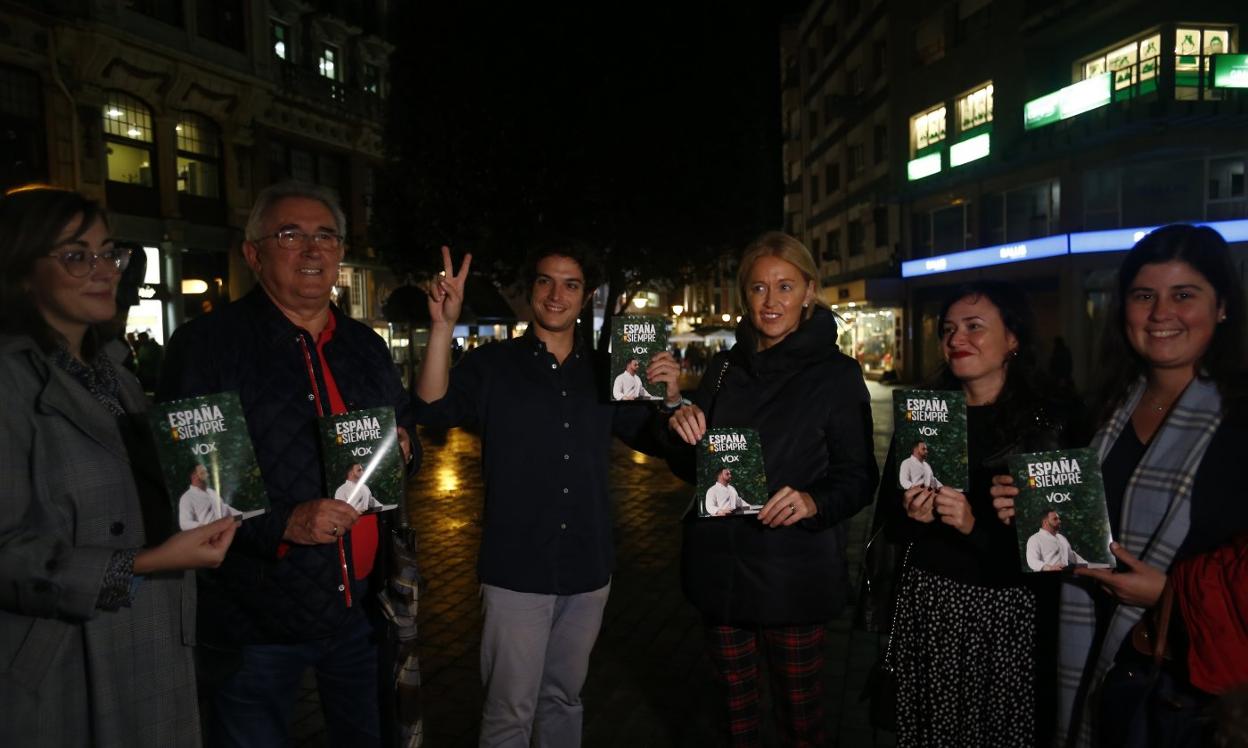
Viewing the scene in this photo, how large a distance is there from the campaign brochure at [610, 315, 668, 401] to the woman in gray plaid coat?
156 cm

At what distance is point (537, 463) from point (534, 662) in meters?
0.81

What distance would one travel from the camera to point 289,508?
2.60 meters

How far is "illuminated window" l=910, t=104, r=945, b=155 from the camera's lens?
2853 cm

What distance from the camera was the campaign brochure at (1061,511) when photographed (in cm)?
233

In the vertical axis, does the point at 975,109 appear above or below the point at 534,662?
above

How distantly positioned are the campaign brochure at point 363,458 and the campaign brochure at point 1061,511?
2.04 meters

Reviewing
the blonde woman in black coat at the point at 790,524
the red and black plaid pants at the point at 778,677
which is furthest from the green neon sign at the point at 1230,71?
the red and black plaid pants at the point at 778,677

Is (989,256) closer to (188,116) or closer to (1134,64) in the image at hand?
(1134,64)

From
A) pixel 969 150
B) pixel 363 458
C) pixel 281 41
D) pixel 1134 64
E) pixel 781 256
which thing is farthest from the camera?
pixel 281 41

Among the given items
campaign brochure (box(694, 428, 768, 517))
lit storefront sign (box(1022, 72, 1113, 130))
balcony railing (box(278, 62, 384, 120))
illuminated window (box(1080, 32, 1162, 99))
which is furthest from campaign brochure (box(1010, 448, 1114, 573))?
balcony railing (box(278, 62, 384, 120))

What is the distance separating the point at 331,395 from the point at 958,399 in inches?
89.9

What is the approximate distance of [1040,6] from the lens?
76.6 ft

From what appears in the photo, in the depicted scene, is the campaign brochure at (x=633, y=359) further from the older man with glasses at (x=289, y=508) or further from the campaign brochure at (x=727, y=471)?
the older man with glasses at (x=289, y=508)

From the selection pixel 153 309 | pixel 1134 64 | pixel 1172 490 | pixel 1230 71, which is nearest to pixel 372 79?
pixel 153 309
